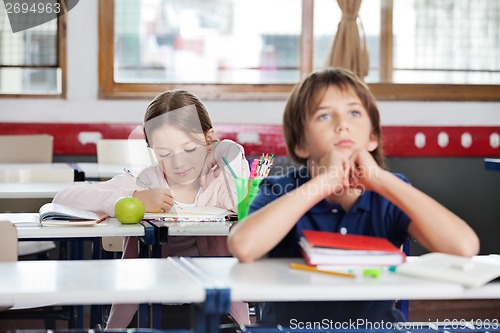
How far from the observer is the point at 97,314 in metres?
2.79

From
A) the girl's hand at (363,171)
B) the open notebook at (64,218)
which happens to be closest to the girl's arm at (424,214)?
the girl's hand at (363,171)

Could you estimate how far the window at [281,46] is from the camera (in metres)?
4.66

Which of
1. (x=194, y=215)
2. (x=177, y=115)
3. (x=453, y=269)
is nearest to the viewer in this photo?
(x=453, y=269)

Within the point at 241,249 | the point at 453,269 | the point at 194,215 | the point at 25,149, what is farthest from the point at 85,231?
the point at 25,149

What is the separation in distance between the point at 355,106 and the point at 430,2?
3.22m

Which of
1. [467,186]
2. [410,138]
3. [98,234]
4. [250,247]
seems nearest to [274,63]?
[410,138]

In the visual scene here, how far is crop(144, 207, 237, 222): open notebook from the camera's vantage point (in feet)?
7.94

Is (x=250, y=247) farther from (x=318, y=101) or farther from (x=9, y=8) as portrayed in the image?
(x=9, y=8)

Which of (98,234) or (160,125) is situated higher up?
(160,125)

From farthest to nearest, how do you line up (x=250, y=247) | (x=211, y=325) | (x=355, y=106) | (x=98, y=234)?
(x=98, y=234) < (x=355, y=106) < (x=250, y=247) < (x=211, y=325)

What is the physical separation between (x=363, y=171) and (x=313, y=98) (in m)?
0.24

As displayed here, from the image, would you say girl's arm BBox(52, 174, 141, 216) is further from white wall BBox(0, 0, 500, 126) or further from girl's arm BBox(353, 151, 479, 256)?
white wall BBox(0, 0, 500, 126)

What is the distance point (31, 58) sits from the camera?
4.57 metres

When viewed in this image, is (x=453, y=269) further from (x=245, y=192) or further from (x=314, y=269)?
(x=245, y=192)
